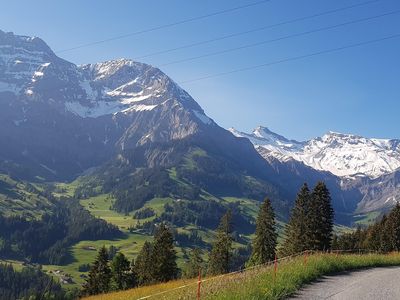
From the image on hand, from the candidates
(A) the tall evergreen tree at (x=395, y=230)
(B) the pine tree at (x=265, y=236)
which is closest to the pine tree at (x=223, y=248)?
(B) the pine tree at (x=265, y=236)

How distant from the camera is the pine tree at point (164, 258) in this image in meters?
78.0


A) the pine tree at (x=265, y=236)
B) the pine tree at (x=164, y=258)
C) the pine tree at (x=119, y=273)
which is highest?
the pine tree at (x=265, y=236)

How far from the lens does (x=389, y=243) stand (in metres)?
96.4

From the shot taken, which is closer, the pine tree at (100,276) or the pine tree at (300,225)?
the pine tree at (300,225)

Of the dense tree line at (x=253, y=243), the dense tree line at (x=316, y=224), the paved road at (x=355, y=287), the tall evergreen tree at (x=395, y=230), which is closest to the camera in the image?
the paved road at (x=355, y=287)

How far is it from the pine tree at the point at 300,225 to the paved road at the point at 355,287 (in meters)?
54.3

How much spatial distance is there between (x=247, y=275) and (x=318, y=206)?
60.4 metres

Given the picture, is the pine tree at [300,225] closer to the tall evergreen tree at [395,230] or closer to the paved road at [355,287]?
the tall evergreen tree at [395,230]

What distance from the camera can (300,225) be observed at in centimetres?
8444

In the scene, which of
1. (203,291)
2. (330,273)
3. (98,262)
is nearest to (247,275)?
(203,291)

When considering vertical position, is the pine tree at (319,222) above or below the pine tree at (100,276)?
above

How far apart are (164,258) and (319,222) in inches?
1045

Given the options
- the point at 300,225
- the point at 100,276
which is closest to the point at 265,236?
the point at 300,225

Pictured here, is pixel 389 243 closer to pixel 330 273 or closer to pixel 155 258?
pixel 155 258
